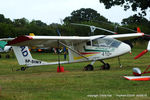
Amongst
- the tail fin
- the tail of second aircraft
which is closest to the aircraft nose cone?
the tail of second aircraft

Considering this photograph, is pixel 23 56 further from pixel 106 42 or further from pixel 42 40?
pixel 106 42

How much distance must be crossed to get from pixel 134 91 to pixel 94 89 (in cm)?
133

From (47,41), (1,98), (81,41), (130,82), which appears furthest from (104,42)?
(1,98)

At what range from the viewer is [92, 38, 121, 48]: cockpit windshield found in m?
18.1

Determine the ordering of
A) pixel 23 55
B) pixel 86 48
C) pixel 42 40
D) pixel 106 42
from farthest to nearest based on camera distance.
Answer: pixel 86 48, pixel 23 55, pixel 106 42, pixel 42 40

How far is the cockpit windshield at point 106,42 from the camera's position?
59.3ft

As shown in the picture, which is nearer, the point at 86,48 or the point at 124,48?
the point at 124,48

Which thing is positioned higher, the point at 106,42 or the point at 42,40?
the point at 42,40

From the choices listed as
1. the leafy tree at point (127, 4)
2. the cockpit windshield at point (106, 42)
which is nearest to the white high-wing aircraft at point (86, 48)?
the cockpit windshield at point (106, 42)

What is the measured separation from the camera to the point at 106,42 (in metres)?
18.3

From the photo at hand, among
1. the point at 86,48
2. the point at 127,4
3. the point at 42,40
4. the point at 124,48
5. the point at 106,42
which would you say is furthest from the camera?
the point at 127,4

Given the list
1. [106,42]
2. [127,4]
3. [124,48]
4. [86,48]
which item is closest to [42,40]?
[86,48]

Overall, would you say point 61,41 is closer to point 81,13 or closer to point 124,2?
point 124,2

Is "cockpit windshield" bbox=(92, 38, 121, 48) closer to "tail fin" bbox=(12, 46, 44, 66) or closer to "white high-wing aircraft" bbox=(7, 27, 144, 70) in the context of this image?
"white high-wing aircraft" bbox=(7, 27, 144, 70)
